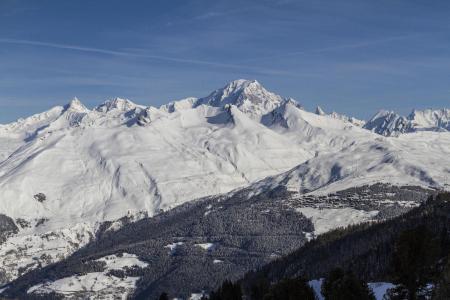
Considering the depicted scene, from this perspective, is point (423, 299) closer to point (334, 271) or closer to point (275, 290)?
point (334, 271)

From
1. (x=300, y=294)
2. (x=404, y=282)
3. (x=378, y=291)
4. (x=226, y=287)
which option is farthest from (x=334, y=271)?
(x=378, y=291)

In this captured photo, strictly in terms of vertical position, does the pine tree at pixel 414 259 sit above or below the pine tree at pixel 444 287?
above

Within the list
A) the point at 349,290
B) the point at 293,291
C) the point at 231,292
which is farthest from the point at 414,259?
the point at 231,292

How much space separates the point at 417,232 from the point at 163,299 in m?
89.1

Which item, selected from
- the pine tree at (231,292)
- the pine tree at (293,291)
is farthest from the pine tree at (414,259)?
the pine tree at (231,292)

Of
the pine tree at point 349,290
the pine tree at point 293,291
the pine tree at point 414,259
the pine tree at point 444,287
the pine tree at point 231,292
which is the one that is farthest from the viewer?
the pine tree at point 231,292

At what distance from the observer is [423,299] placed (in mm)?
117375

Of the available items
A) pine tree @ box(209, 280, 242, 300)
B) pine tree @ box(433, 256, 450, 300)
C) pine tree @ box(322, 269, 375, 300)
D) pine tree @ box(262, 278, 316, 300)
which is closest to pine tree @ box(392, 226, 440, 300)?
pine tree @ box(322, 269, 375, 300)

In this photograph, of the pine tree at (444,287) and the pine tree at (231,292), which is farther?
the pine tree at (231,292)

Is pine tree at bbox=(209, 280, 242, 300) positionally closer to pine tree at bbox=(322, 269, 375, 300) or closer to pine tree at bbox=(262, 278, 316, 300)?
pine tree at bbox=(262, 278, 316, 300)

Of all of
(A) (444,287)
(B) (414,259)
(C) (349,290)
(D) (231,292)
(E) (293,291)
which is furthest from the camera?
(D) (231,292)

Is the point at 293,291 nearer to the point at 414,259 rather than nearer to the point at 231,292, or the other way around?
the point at 414,259

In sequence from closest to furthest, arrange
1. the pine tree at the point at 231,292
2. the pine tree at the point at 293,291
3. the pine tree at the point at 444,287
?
the pine tree at the point at 444,287 → the pine tree at the point at 293,291 → the pine tree at the point at 231,292

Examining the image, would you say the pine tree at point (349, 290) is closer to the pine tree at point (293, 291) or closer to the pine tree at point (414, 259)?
the pine tree at point (293, 291)
